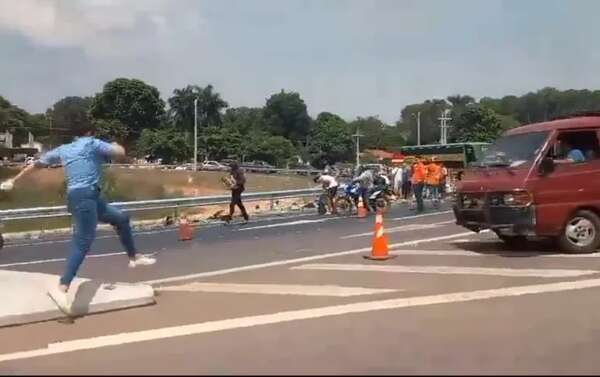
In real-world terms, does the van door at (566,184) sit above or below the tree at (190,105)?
below

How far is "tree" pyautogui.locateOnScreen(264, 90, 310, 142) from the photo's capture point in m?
161

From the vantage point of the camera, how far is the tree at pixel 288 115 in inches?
6344

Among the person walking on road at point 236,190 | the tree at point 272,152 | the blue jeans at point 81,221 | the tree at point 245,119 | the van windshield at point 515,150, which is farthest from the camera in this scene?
the tree at point 245,119

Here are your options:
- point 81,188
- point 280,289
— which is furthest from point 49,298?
point 280,289

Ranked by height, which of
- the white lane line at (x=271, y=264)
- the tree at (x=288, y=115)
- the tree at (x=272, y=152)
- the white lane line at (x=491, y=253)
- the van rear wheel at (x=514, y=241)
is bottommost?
the white lane line at (x=271, y=264)

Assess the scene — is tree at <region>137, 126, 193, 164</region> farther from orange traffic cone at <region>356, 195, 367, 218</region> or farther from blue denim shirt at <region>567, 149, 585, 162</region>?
blue denim shirt at <region>567, 149, 585, 162</region>

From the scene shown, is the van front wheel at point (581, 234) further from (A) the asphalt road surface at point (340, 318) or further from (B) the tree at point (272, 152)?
(B) the tree at point (272, 152)

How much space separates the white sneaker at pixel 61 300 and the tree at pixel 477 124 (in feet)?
326

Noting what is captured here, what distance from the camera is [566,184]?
12562 millimetres

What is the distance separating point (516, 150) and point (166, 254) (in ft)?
21.5

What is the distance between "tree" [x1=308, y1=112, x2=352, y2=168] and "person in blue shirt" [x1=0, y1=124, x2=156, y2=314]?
118 meters

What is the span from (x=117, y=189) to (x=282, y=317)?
32.9 m

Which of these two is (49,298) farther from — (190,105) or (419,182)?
(190,105)

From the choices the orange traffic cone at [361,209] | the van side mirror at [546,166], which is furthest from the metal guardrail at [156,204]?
the van side mirror at [546,166]
